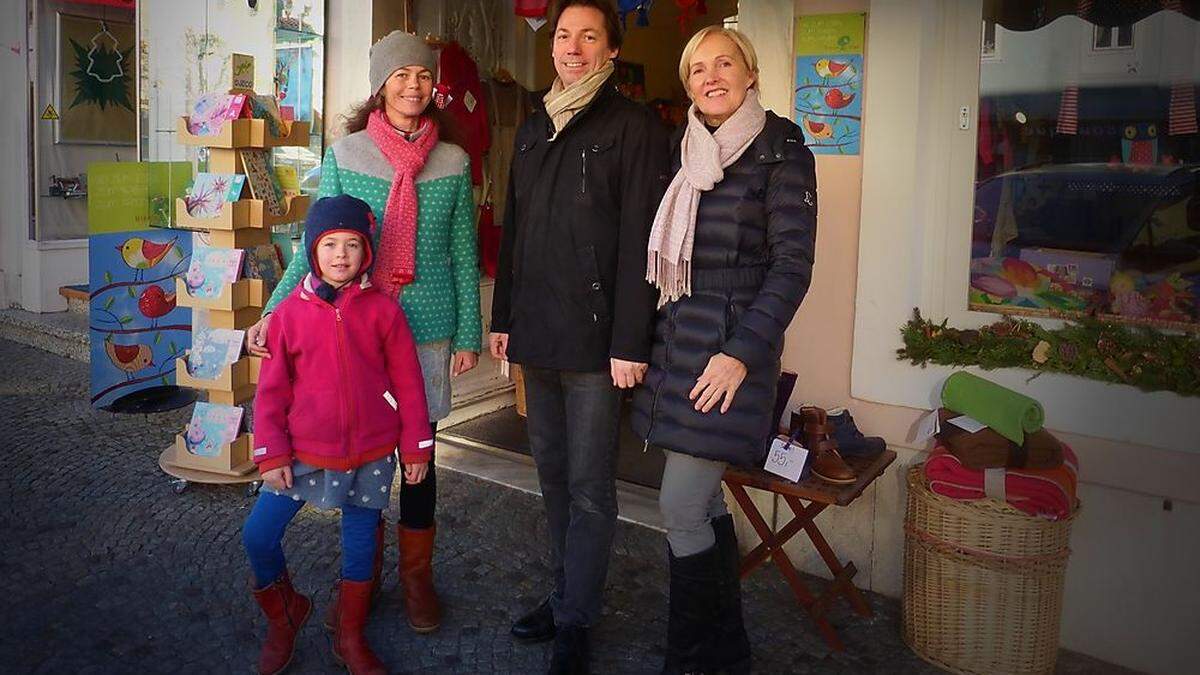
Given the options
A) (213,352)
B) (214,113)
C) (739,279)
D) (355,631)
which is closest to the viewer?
(739,279)

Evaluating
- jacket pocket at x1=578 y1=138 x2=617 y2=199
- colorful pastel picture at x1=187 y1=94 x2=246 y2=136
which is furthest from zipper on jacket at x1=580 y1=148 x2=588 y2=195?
colorful pastel picture at x1=187 y1=94 x2=246 y2=136

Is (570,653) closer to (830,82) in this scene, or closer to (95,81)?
(830,82)

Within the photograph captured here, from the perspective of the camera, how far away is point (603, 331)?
9.70 feet

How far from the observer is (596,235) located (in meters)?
2.95

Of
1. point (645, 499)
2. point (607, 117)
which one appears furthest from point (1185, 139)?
point (645, 499)

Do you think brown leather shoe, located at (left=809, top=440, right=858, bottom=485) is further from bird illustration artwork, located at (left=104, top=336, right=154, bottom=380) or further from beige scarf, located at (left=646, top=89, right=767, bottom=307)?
bird illustration artwork, located at (left=104, top=336, right=154, bottom=380)

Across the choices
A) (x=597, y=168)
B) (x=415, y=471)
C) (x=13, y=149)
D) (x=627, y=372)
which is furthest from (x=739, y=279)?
(x=13, y=149)

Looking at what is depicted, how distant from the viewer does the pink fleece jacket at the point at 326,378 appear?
302cm

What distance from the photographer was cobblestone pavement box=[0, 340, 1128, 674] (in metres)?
3.32

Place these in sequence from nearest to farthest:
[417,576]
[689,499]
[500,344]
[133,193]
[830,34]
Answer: [689,499] → [500,344] → [417,576] → [830,34] → [133,193]

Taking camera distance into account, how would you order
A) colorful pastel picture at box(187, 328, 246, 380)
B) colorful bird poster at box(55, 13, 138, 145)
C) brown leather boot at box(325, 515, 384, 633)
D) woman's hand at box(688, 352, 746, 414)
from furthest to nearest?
colorful bird poster at box(55, 13, 138, 145) → colorful pastel picture at box(187, 328, 246, 380) → brown leather boot at box(325, 515, 384, 633) → woman's hand at box(688, 352, 746, 414)

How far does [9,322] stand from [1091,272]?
7.69 m

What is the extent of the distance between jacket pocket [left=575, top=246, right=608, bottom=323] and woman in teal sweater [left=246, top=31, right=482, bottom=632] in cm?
62

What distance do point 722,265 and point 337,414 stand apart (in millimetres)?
1214
